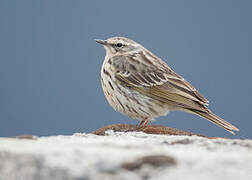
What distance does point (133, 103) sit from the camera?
734 cm

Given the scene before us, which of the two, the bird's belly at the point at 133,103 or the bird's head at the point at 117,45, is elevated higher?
the bird's head at the point at 117,45

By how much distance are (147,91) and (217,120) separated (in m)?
1.41

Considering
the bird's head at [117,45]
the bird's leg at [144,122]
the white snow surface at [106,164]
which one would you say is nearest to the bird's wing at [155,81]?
the bird's head at [117,45]

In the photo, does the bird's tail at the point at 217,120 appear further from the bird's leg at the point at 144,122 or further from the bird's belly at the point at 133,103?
the bird's leg at the point at 144,122

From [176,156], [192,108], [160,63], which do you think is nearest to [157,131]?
[192,108]

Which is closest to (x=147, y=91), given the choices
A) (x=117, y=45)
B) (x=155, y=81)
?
(x=155, y=81)

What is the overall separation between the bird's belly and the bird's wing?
0.39ft

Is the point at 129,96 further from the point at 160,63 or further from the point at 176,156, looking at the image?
the point at 176,156

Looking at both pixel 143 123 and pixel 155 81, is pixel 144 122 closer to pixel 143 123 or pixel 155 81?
pixel 143 123

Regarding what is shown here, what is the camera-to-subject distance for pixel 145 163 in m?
3.31

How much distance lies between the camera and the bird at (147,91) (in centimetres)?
733

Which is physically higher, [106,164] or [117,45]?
[117,45]

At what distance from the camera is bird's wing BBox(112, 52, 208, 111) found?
7.38 m

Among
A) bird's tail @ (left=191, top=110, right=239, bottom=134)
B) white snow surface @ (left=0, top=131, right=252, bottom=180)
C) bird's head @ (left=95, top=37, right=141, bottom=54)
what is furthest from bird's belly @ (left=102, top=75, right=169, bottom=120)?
white snow surface @ (left=0, top=131, right=252, bottom=180)
